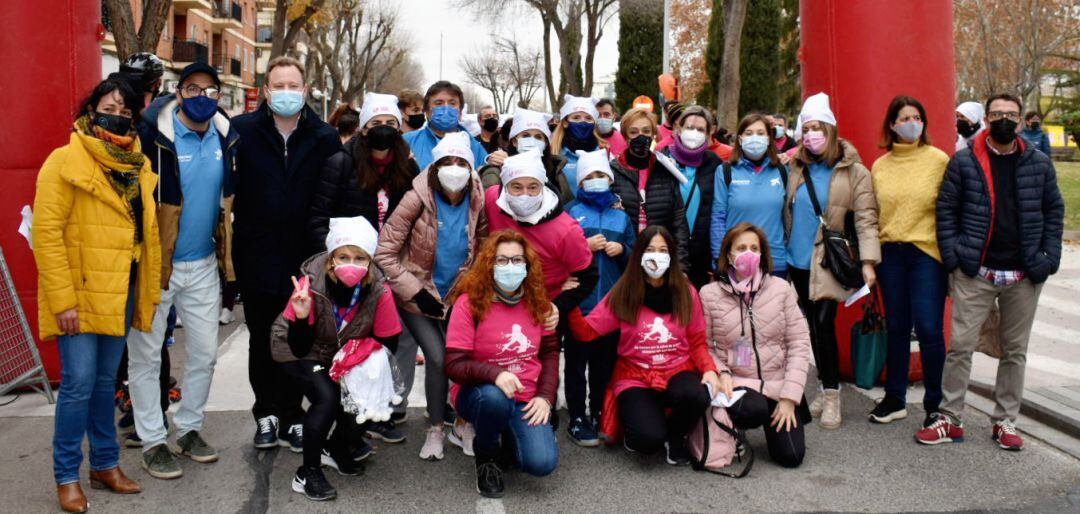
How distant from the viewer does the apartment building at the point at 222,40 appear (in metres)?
43.6

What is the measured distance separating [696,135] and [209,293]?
313cm

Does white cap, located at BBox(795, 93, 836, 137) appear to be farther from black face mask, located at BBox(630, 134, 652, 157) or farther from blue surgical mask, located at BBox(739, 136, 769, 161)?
black face mask, located at BBox(630, 134, 652, 157)

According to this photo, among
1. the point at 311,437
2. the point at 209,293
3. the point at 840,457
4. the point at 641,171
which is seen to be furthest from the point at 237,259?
the point at 840,457

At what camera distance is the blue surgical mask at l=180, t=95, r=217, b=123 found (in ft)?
15.3

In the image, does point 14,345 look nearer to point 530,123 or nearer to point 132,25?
point 530,123

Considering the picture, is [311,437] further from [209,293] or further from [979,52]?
[979,52]

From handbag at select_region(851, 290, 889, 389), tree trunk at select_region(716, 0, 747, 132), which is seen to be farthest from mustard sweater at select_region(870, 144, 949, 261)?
tree trunk at select_region(716, 0, 747, 132)

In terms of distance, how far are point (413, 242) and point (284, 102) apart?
103 cm

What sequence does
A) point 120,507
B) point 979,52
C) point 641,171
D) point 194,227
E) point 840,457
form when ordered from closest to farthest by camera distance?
point 120,507 < point 194,227 < point 840,457 < point 641,171 < point 979,52

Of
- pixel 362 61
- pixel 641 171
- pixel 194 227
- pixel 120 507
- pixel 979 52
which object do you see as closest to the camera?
pixel 120 507

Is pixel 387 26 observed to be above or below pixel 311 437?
above

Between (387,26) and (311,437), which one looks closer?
(311,437)

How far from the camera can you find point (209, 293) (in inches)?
192

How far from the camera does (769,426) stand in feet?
16.2
